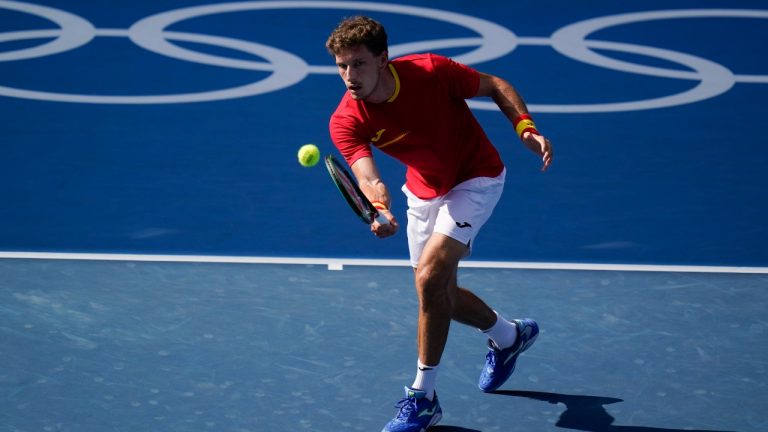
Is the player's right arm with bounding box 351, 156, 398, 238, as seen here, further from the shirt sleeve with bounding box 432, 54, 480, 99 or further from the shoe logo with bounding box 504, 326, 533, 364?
the shoe logo with bounding box 504, 326, 533, 364


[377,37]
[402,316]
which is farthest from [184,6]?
[377,37]

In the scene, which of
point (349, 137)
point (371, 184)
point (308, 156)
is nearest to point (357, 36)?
point (349, 137)

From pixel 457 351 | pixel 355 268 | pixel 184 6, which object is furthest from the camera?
pixel 184 6

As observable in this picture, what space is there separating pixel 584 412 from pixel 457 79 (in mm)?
1691

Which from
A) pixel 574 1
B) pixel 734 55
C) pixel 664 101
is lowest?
pixel 664 101

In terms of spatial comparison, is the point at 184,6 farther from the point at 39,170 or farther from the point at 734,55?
the point at 734,55

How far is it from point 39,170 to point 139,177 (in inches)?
29.5

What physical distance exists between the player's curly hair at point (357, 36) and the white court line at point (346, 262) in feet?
7.83

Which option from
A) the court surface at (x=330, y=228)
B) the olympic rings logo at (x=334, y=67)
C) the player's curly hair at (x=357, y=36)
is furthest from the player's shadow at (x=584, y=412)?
the olympic rings logo at (x=334, y=67)

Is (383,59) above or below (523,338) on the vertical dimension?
above

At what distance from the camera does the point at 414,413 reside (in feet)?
18.2

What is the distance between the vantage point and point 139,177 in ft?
29.4

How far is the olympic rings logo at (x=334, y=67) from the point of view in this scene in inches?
402

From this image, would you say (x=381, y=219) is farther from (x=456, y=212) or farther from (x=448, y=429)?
(x=448, y=429)
